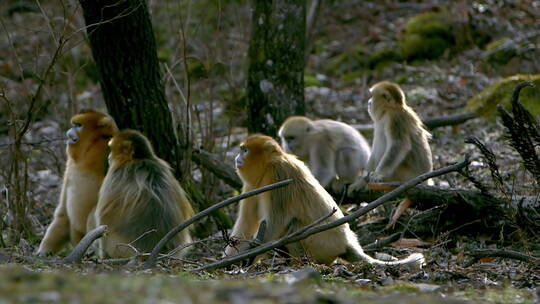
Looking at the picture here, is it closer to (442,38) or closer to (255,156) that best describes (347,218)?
(255,156)

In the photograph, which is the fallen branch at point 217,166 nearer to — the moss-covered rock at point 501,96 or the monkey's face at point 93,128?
the monkey's face at point 93,128

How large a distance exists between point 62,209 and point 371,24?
36.1 ft

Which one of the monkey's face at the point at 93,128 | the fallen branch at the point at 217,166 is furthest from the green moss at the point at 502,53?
the monkey's face at the point at 93,128

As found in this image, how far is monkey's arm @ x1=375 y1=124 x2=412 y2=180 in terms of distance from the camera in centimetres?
804

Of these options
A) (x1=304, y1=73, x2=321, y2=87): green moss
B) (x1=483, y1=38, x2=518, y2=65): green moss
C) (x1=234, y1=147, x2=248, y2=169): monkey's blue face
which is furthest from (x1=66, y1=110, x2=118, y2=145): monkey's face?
(x1=483, y1=38, x2=518, y2=65): green moss

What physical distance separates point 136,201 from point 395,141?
2.97m

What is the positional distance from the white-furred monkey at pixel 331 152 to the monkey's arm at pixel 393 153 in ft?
1.90

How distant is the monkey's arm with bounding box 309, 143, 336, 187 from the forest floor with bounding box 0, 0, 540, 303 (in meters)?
0.93

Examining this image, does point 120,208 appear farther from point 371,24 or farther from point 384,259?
point 371,24

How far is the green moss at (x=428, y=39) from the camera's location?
49.8ft

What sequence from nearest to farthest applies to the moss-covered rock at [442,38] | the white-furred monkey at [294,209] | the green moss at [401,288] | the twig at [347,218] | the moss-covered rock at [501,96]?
1. the green moss at [401,288]
2. the twig at [347,218]
3. the white-furred monkey at [294,209]
4. the moss-covered rock at [501,96]
5. the moss-covered rock at [442,38]

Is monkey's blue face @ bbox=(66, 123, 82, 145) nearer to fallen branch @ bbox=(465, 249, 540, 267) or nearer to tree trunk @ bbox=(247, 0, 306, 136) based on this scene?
tree trunk @ bbox=(247, 0, 306, 136)

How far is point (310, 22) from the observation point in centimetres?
1176

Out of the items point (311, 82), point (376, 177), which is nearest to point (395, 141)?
point (376, 177)
